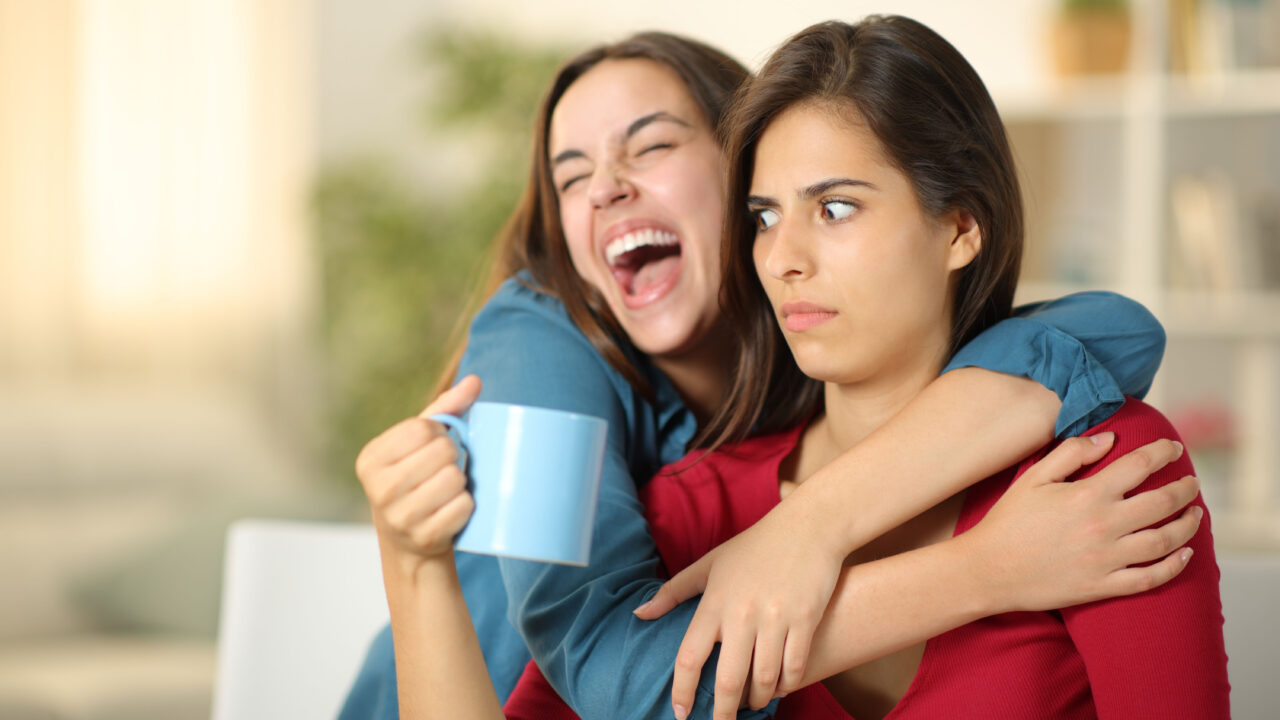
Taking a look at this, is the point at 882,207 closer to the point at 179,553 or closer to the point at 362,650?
the point at 362,650

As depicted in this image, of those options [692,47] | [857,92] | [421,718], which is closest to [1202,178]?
[692,47]

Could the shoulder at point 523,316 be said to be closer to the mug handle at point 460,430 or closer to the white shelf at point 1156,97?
the mug handle at point 460,430

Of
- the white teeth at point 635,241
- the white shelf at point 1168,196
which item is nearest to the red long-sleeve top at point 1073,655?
the white teeth at point 635,241

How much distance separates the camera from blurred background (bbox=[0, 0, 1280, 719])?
9.74 ft

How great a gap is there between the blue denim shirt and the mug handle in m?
0.22

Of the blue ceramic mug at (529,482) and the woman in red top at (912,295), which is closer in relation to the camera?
the blue ceramic mug at (529,482)

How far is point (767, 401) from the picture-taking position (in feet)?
3.97

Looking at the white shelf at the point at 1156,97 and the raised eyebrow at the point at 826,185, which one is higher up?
the white shelf at the point at 1156,97

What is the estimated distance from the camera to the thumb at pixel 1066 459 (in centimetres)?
88

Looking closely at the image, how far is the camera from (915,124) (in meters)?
0.95

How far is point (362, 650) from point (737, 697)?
2.15 ft

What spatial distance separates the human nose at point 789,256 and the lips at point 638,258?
345 mm

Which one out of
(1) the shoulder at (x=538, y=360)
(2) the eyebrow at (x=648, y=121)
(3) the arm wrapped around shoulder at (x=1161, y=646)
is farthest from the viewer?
(2) the eyebrow at (x=648, y=121)

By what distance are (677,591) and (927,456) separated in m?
0.23
